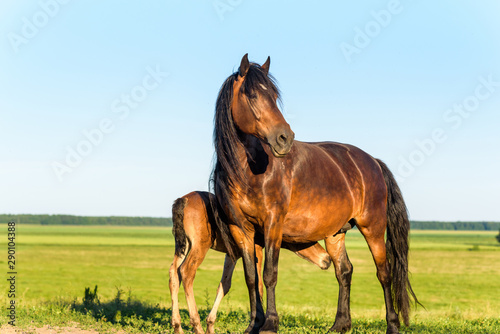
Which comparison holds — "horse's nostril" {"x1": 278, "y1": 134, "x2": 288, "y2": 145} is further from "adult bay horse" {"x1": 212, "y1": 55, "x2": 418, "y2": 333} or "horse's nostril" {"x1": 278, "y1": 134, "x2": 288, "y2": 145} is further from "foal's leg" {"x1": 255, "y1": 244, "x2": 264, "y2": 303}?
"foal's leg" {"x1": 255, "y1": 244, "x2": 264, "y2": 303}

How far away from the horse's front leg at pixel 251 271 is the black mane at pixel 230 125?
38 centimetres

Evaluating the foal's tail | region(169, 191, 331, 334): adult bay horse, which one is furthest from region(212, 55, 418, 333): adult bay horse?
the foal's tail

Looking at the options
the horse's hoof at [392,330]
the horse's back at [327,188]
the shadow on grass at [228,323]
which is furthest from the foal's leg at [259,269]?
the horse's hoof at [392,330]

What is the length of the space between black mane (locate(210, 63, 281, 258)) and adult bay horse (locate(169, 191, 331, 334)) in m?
1.60

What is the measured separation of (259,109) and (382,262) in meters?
3.79

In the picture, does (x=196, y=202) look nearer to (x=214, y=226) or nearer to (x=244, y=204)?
(x=214, y=226)

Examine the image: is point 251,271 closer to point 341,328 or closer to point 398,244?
point 341,328

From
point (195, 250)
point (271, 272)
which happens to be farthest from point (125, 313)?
point (271, 272)

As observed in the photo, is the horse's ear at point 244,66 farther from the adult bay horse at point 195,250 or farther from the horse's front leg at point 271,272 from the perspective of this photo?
the adult bay horse at point 195,250

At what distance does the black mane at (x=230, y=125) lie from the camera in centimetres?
592

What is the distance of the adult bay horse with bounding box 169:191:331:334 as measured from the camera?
7.67 meters

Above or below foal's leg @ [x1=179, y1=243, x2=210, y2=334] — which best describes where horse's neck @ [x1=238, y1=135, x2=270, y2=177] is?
above

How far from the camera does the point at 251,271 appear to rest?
20.4 feet

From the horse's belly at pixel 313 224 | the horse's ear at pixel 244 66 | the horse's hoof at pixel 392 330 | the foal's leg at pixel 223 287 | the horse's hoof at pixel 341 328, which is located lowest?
the horse's hoof at pixel 341 328
